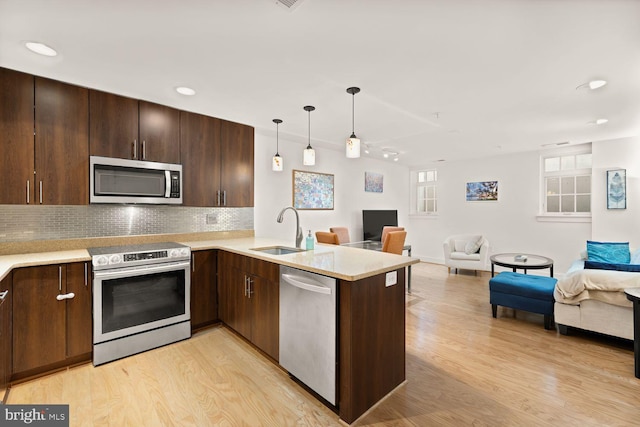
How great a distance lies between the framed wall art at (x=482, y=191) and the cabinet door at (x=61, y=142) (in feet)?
21.8

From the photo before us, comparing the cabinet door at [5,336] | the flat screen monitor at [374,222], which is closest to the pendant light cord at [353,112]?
the flat screen monitor at [374,222]

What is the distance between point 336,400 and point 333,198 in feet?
13.1

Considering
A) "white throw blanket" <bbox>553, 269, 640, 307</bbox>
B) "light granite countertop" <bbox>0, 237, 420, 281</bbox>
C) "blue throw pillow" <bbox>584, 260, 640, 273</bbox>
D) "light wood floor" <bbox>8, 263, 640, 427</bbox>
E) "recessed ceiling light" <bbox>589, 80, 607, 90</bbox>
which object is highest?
"recessed ceiling light" <bbox>589, 80, 607, 90</bbox>

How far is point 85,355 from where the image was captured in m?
2.38

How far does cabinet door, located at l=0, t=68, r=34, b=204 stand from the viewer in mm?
2271

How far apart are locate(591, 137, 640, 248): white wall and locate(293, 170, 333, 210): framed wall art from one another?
4.40 meters

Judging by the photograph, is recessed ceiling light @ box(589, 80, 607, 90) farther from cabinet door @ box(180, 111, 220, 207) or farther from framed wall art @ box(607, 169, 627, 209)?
cabinet door @ box(180, 111, 220, 207)

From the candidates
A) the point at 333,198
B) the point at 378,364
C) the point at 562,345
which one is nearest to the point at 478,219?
the point at 333,198

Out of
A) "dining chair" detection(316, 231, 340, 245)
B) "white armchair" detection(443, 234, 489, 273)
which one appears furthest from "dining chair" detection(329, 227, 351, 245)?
"white armchair" detection(443, 234, 489, 273)

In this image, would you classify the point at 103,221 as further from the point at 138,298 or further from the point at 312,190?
the point at 312,190

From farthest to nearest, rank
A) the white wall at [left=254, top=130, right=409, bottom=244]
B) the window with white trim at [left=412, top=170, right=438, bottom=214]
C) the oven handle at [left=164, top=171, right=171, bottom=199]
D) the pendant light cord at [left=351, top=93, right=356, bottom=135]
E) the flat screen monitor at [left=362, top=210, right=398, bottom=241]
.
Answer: the window with white trim at [left=412, top=170, right=438, bottom=214] → the flat screen monitor at [left=362, top=210, right=398, bottom=241] → the white wall at [left=254, top=130, right=409, bottom=244] → the oven handle at [left=164, top=171, right=171, bottom=199] → the pendant light cord at [left=351, top=93, right=356, bottom=135]

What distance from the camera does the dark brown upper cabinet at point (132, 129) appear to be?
2.68 metres

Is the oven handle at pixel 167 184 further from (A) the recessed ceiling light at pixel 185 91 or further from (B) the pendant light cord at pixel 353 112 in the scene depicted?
(B) the pendant light cord at pixel 353 112

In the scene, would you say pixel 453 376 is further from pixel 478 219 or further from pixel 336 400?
pixel 478 219
